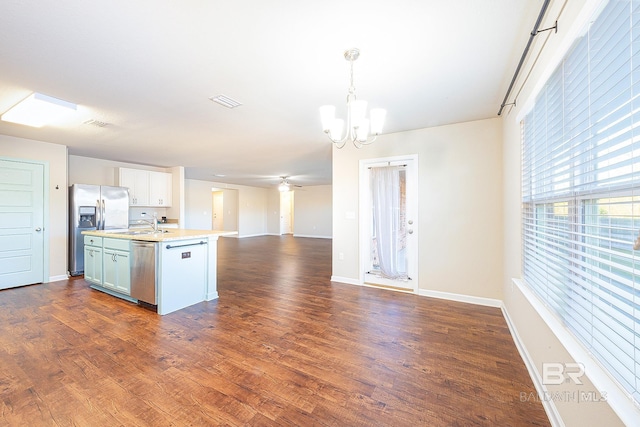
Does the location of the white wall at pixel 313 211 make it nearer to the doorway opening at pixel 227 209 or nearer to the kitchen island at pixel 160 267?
the doorway opening at pixel 227 209

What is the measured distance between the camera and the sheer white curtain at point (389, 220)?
155 inches

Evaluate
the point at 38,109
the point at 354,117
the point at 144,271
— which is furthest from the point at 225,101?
the point at 144,271

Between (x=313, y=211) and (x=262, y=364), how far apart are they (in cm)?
952

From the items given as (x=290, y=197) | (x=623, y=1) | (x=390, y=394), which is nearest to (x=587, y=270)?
(x=623, y=1)

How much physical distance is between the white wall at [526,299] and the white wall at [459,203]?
20 cm

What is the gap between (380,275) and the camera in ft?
13.5

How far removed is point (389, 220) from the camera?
399cm

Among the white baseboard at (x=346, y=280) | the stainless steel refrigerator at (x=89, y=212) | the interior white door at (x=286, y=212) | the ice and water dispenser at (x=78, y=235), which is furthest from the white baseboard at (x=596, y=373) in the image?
the interior white door at (x=286, y=212)

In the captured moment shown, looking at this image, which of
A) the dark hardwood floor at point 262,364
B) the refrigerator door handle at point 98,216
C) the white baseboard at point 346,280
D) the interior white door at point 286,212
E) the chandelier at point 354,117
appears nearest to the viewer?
the dark hardwood floor at point 262,364

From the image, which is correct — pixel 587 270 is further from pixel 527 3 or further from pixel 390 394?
pixel 527 3

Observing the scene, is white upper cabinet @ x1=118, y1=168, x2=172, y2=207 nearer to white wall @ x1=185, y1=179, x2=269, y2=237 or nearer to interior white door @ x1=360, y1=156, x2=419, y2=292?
white wall @ x1=185, y1=179, x2=269, y2=237

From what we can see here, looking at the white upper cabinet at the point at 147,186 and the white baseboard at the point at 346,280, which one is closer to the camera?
the white baseboard at the point at 346,280

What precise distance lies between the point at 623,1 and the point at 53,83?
3.95 meters

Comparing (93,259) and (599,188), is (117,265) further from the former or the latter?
(599,188)
